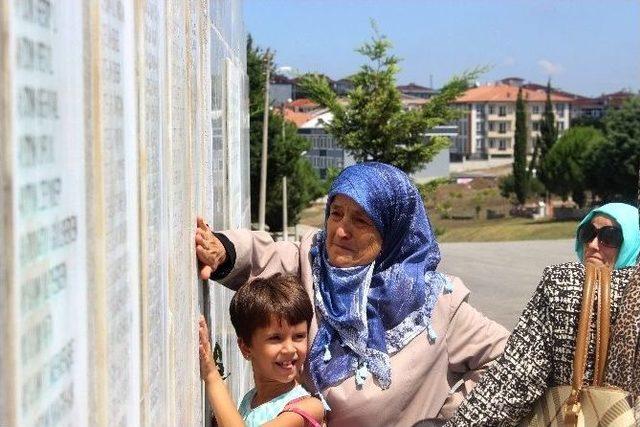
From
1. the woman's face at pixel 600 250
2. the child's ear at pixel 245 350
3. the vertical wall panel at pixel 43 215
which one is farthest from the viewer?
the woman's face at pixel 600 250

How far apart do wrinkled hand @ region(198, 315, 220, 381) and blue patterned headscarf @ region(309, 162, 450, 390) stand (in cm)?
37

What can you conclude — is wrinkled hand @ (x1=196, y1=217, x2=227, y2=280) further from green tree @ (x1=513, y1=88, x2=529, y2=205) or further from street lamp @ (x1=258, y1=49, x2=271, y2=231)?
green tree @ (x1=513, y1=88, x2=529, y2=205)

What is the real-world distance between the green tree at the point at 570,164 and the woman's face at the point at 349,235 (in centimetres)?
6688

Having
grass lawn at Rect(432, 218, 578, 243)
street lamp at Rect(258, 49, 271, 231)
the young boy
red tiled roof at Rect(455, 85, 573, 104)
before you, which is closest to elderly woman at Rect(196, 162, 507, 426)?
the young boy

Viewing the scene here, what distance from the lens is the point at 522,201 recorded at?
80.3m

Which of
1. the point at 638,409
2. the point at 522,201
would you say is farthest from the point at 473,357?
the point at 522,201

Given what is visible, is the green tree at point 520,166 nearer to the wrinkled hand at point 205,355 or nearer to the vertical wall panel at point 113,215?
the wrinkled hand at point 205,355

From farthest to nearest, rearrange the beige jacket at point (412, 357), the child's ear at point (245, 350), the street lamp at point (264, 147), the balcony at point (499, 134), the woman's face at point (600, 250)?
the balcony at point (499, 134) < the street lamp at point (264, 147) < the woman's face at point (600, 250) < the beige jacket at point (412, 357) < the child's ear at point (245, 350)

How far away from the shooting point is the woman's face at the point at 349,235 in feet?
9.75

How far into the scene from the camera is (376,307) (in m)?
3.03

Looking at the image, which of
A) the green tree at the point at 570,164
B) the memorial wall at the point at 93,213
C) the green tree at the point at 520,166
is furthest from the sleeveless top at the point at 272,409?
the green tree at the point at 520,166

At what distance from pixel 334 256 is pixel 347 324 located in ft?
0.60

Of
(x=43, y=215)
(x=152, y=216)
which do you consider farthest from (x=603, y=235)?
(x=43, y=215)

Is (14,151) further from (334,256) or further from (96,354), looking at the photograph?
(334,256)
